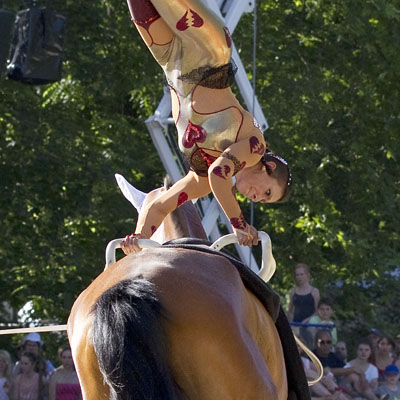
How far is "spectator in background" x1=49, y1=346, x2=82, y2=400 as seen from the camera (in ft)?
25.4

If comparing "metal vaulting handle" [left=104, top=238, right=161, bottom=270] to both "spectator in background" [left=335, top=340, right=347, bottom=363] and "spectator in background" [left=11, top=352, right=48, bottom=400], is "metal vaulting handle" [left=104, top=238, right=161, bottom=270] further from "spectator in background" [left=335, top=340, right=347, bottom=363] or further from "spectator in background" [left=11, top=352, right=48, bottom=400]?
"spectator in background" [left=335, top=340, right=347, bottom=363]

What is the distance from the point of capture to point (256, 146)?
4277 mm

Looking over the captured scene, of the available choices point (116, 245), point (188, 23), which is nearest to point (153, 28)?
point (188, 23)

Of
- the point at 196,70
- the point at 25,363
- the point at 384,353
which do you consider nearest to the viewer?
the point at 196,70

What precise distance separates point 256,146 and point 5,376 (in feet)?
14.6

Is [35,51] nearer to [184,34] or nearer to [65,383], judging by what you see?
[65,383]

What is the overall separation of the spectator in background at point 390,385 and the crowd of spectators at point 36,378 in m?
2.59

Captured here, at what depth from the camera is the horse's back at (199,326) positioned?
2955 millimetres

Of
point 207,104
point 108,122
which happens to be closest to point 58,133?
point 108,122

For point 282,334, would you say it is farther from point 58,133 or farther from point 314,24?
point 314,24

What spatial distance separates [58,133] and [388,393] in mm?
4959

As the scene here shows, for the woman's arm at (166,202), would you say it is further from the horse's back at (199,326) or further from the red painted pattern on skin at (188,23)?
the horse's back at (199,326)

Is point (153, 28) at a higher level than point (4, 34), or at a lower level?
higher

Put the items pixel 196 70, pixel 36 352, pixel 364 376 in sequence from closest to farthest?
1. pixel 196 70
2. pixel 36 352
3. pixel 364 376
